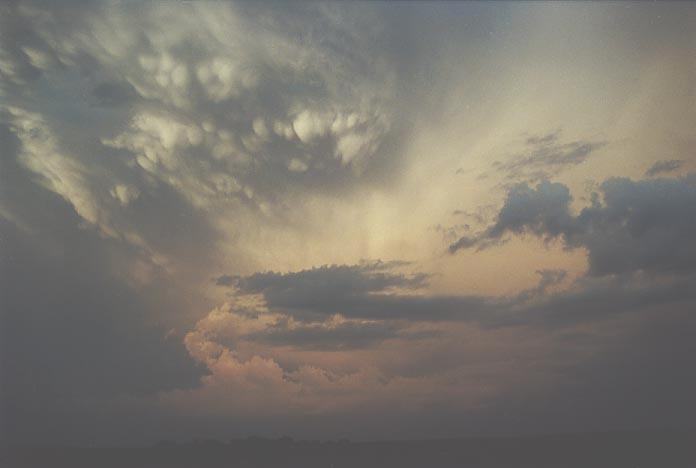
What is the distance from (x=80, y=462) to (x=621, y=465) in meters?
133

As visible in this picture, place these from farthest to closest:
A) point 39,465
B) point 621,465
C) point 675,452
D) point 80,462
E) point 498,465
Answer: point 675,452, point 498,465, point 621,465, point 80,462, point 39,465

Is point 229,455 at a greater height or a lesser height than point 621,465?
greater

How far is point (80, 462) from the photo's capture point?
151 meters

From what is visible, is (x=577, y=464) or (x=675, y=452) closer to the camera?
(x=577, y=464)

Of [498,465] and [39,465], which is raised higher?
[498,465]

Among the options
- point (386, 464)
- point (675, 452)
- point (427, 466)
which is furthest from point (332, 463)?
point (675, 452)

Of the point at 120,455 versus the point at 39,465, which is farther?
the point at 120,455

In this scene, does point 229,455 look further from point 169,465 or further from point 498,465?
point 498,465

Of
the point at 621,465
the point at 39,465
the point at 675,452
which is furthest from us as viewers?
the point at 675,452

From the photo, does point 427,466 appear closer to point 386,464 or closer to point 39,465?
point 386,464

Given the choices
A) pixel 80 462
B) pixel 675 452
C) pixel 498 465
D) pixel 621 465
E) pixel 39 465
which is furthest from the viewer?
pixel 675 452

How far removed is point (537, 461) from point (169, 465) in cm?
10201

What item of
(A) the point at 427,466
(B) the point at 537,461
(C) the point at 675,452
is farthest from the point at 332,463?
(C) the point at 675,452

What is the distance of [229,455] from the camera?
593ft
